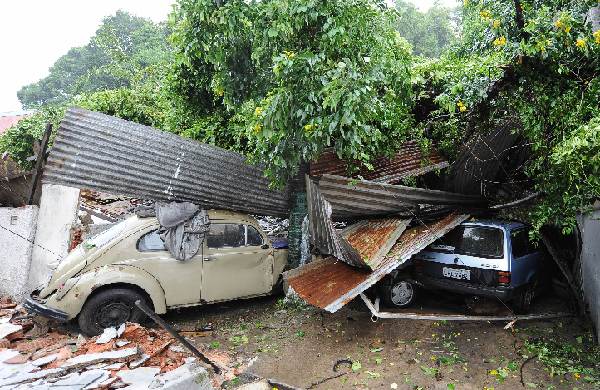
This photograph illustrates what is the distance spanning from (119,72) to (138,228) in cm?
1273

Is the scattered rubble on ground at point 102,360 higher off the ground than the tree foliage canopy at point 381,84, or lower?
lower

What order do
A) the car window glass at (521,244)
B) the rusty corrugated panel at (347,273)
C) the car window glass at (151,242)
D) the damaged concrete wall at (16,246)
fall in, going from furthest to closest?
1. the damaged concrete wall at (16,246)
2. the car window glass at (521,244)
3. the car window glass at (151,242)
4. the rusty corrugated panel at (347,273)

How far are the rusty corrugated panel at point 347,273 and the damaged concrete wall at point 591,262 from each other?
172 cm

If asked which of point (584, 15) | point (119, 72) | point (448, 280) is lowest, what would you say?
point (448, 280)

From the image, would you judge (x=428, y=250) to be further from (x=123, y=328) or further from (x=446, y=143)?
(x=123, y=328)

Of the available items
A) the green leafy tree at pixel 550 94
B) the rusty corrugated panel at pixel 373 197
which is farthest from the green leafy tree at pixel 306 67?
the green leafy tree at pixel 550 94

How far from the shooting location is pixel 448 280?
657 cm

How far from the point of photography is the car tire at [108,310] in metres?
5.79

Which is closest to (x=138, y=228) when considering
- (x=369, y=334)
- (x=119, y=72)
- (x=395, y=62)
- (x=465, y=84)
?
(x=369, y=334)

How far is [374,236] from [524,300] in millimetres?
2558

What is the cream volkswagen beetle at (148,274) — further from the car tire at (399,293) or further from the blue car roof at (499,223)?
the blue car roof at (499,223)

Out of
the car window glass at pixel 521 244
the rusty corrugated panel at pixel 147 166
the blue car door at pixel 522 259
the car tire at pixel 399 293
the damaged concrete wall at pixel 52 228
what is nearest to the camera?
the blue car door at pixel 522 259

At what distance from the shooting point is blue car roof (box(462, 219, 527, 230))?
643cm

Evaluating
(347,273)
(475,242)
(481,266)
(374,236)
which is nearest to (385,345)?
(347,273)
